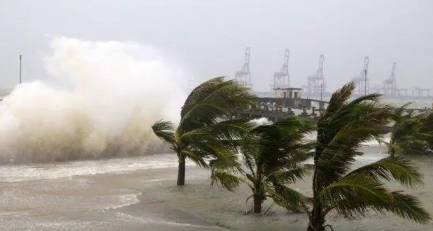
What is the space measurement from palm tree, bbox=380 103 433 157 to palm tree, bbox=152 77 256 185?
943 cm

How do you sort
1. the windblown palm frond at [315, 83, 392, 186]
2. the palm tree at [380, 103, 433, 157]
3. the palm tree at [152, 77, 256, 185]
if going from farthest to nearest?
the palm tree at [380, 103, 433, 157] → the palm tree at [152, 77, 256, 185] → the windblown palm frond at [315, 83, 392, 186]

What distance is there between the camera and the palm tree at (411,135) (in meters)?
18.9

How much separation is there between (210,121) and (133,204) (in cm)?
264

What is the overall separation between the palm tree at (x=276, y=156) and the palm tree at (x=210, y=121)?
1.13m

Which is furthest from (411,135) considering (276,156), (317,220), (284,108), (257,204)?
(284,108)

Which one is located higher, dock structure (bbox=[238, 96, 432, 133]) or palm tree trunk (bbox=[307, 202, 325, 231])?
dock structure (bbox=[238, 96, 432, 133])

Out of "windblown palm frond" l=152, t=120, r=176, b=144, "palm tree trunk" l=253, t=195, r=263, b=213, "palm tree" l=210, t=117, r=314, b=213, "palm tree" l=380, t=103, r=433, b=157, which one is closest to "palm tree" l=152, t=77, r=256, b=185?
"windblown palm frond" l=152, t=120, r=176, b=144

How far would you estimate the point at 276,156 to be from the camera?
28.3 ft

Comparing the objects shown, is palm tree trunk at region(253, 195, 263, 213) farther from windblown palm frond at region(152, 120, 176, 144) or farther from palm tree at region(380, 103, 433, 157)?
palm tree at region(380, 103, 433, 157)

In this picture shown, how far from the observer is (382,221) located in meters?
8.51

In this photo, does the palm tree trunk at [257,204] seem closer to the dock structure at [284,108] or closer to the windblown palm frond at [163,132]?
the windblown palm frond at [163,132]

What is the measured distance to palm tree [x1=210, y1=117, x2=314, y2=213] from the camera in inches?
324

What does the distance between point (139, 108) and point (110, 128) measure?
9.36 feet

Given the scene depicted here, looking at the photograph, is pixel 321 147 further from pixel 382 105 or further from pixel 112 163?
pixel 112 163
